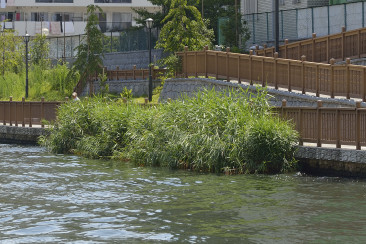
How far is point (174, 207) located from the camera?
17.9 m

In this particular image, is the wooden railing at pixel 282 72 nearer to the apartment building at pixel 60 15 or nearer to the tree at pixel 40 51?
the tree at pixel 40 51

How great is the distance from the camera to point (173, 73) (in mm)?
40625

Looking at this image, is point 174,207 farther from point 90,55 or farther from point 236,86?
point 90,55

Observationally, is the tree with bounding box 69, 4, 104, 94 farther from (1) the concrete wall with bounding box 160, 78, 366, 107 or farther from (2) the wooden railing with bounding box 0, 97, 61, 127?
(1) the concrete wall with bounding box 160, 78, 366, 107

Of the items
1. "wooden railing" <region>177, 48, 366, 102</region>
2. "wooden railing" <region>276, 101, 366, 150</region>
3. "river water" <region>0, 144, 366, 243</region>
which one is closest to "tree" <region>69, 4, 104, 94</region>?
"wooden railing" <region>177, 48, 366, 102</region>

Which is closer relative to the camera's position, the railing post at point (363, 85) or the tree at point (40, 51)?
the railing post at point (363, 85)

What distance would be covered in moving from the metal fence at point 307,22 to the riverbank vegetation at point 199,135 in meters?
16.3

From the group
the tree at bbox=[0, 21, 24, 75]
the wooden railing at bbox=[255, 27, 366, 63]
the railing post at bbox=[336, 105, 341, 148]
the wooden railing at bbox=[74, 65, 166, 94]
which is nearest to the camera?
the railing post at bbox=[336, 105, 341, 148]

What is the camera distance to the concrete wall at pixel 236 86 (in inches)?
1104

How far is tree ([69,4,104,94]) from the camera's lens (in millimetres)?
52844

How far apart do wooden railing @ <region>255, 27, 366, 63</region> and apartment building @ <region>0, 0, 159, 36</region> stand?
48.8 meters

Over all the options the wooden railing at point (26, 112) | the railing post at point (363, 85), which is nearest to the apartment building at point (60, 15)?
the wooden railing at point (26, 112)

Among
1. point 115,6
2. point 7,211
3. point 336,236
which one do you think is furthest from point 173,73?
point 115,6

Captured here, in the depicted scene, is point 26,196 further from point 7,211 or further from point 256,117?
point 256,117
